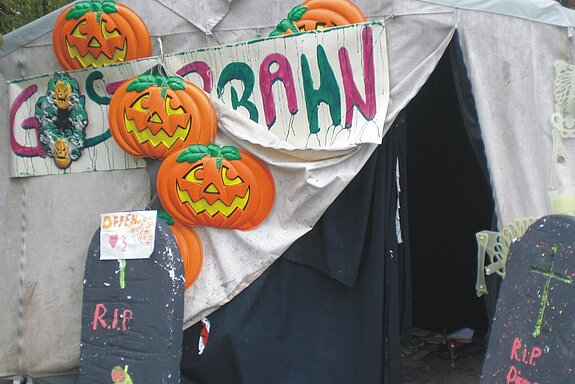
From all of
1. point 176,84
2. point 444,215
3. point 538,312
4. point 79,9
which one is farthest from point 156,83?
point 444,215

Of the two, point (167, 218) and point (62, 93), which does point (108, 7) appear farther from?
point (167, 218)

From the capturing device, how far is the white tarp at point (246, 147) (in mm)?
3604

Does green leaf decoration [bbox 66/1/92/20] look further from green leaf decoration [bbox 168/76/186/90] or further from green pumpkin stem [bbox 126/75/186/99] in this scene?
green leaf decoration [bbox 168/76/186/90]

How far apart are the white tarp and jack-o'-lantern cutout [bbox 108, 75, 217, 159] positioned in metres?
0.15

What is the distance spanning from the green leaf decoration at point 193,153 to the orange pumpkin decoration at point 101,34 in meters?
0.72

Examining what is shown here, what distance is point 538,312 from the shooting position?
3.02 metres

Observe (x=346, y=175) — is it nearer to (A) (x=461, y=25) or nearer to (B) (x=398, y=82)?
(B) (x=398, y=82)

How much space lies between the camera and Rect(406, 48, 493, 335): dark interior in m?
5.61

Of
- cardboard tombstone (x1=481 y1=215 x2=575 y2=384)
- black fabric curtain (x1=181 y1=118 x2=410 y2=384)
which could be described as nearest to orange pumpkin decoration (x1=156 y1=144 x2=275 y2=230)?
black fabric curtain (x1=181 y1=118 x2=410 y2=384)

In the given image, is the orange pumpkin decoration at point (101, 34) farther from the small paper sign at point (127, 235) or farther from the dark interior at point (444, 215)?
the dark interior at point (444, 215)

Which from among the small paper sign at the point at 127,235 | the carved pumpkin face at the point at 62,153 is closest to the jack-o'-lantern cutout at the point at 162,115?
the small paper sign at the point at 127,235

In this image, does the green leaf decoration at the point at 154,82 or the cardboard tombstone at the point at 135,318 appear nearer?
the cardboard tombstone at the point at 135,318

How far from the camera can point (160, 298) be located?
396 cm

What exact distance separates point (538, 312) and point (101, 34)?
9.42 ft
